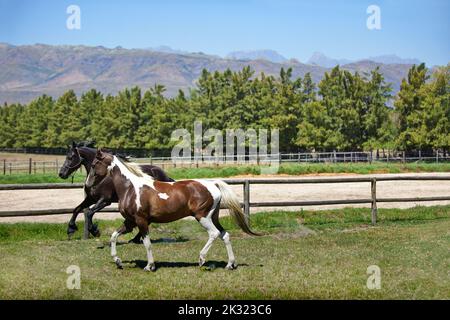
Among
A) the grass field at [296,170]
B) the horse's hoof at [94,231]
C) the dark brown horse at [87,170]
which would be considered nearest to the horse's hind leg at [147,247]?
the dark brown horse at [87,170]

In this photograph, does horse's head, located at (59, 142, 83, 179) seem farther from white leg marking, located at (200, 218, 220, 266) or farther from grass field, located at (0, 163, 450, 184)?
grass field, located at (0, 163, 450, 184)

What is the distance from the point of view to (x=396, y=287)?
8156 mm

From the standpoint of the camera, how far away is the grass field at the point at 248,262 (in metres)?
7.92

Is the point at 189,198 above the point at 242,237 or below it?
above

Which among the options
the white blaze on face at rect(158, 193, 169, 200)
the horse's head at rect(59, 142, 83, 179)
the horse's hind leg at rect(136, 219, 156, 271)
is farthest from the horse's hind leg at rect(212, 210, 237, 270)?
the horse's head at rect(59, 142, 83, 179)

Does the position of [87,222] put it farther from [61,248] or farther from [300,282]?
[300,282]

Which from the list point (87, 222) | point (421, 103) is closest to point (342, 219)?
point (87, 222)

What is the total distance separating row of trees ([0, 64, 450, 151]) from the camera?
2035 inches

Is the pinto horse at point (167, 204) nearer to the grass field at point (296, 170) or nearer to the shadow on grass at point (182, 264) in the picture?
the shadow on grass at point (182, 264)

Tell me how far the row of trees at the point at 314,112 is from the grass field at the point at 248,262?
1494 inches

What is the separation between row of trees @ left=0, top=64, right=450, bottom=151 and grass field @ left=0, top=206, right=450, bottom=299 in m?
37.9

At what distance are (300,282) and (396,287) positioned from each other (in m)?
1.38
